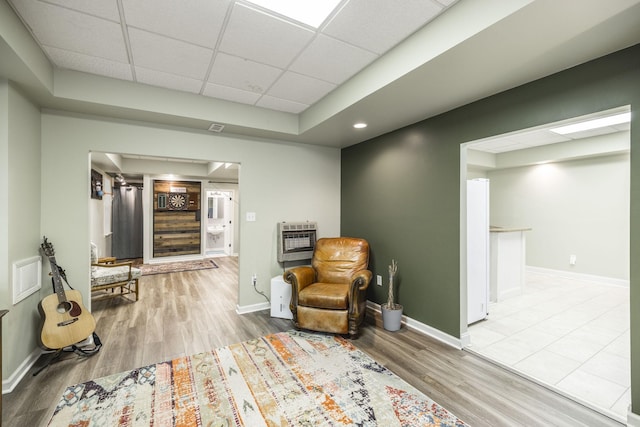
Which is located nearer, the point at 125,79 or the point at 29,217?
the point at 29,217

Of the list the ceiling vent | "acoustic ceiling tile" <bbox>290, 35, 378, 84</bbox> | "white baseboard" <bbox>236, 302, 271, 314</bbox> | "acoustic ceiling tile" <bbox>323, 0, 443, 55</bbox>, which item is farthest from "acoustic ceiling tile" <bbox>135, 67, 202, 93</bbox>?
"white baseboard" <bbox>236, 302, 271, 314</bbox>

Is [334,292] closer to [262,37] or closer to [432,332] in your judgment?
[432,332]

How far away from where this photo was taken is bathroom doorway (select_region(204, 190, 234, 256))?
8531 mm

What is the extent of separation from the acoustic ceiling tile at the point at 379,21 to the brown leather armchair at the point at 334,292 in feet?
7.14

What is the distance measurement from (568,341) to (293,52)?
3.85m

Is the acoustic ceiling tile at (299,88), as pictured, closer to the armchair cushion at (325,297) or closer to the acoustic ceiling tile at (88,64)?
the acoustic ceiling tile at (88,64)

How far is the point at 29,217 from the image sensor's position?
239cm

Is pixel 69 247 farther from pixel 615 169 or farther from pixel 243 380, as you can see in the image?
pixel 615 169

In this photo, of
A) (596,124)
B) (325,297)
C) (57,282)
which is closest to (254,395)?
(325,297)

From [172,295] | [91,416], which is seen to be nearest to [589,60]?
[91,416]

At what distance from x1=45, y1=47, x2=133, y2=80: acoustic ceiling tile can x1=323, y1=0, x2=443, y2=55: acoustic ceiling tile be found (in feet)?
6.16

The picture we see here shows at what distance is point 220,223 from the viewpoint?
8781 mm

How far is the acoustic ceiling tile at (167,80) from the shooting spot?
2521 mm

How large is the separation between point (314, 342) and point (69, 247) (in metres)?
2.65
